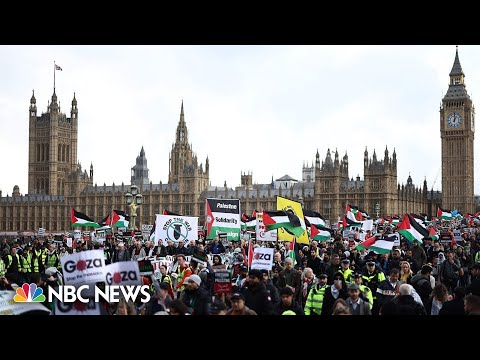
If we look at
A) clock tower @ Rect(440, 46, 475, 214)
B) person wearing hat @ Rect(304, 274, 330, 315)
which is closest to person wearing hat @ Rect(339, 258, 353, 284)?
person wearing hat @ Rect(304, 274, 330, 315)

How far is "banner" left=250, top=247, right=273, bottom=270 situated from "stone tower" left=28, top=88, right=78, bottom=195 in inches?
3898

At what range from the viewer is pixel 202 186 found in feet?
297

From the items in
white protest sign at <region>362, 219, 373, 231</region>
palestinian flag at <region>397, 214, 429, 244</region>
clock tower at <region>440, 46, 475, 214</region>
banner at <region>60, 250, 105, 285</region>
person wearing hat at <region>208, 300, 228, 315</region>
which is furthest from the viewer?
clock tower at <region>440, 46, 475, 214</region>

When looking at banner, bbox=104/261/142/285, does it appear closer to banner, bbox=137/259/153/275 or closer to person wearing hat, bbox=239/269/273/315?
person wearing hat, bbox=239/269/273/315

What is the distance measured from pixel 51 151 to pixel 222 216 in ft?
308

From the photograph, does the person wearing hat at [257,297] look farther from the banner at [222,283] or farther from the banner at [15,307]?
the banner at [15,307]

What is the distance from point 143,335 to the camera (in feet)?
18.6

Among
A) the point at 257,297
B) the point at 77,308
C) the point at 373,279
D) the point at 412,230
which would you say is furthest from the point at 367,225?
the point at 77,308

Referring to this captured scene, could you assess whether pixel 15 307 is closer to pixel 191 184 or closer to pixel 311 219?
pixel 311 219

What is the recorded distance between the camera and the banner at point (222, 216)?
19016 millimetres

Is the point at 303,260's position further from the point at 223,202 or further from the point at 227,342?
the point at 227,342

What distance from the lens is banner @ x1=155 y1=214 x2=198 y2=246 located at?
60.9ft
